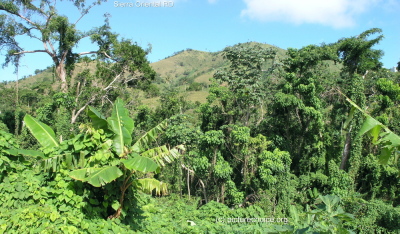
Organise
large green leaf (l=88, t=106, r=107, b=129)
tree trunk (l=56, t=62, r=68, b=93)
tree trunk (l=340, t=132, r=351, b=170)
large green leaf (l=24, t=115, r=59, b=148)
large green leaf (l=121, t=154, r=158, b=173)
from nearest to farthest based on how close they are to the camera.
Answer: large green leaf (l=121, t=154, r=158, b=173), large green leaf (l=88, t=106, r=107, b=129), large green leaf (l=24, t=115, r=59, b=148), tree trunk (l=340, t=132, r=351, b=170), tree trunk (l=56, t=62, r=68, b=93)

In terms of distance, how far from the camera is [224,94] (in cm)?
1269

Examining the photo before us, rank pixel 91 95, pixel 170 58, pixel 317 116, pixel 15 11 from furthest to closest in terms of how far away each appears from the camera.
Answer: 1. pixel 170 58
2. pixel 91 95
3. pixel 15 11
4. pixel 317 116

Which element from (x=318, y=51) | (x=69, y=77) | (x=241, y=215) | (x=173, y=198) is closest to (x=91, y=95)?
(x=69, y=77)

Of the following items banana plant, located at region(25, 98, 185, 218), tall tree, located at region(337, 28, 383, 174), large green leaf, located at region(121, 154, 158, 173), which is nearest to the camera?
large green leaf, located at region(121, 154, 158, 173)

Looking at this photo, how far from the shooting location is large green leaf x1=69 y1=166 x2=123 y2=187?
4.87m

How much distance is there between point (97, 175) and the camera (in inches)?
195

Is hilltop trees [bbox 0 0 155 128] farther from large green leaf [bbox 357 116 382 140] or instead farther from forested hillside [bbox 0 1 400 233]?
large green leaf [bbox 357 116 382 140]

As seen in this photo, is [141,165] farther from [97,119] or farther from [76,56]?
[76,56]

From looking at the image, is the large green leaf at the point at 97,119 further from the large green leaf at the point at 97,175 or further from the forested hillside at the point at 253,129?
the large green leaf at the point at 97,175

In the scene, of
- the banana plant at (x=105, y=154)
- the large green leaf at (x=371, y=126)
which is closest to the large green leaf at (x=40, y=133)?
the banana plant at (x=105, y=154)

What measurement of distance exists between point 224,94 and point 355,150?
18.8ft

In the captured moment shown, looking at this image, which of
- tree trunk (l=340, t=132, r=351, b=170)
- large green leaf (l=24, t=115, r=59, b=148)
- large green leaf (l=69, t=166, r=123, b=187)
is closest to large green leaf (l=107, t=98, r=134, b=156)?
large green leaf (l=69, t=166, r=123, b=187)

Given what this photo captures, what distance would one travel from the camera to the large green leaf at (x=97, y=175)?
4866 mm

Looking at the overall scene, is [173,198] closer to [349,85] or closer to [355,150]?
[355,150]
